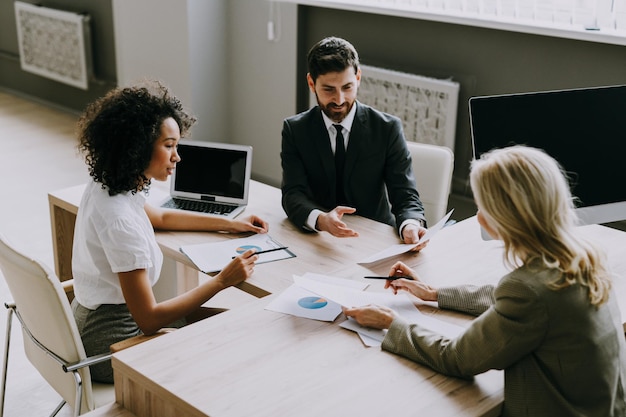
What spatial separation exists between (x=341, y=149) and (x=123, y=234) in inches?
35.2

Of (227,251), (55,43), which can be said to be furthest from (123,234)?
(55,43)

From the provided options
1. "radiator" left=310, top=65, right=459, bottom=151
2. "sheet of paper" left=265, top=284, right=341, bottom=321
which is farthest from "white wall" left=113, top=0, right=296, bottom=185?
"sheet of paper" left=265, top=284, right=341, bottom=321

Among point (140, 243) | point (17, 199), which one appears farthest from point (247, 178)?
point (17, 199)

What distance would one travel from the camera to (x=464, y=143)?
12.7 ft

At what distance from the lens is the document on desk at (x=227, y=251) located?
2230mm

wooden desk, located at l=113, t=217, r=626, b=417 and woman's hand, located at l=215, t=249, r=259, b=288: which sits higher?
woman's hand, located at l=215, t=249, r=259, b=288

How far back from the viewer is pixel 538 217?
1.50 metres

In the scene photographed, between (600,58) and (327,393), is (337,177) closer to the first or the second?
(327,393)

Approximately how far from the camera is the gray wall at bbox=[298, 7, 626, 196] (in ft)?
11.2

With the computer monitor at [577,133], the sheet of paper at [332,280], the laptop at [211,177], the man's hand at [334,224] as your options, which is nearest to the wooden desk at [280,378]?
the sheet of paper at [332,280]

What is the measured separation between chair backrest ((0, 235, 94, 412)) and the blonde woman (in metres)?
0.96

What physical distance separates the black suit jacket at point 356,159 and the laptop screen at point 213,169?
0.15m

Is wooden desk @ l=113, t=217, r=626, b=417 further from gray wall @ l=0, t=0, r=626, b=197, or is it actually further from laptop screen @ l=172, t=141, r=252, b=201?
gray wall @ l=0, t=0, r=626, b=197

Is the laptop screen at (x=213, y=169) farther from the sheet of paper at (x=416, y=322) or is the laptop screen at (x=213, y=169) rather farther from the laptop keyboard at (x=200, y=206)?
the sheet of paper at (x=416, y=322)
